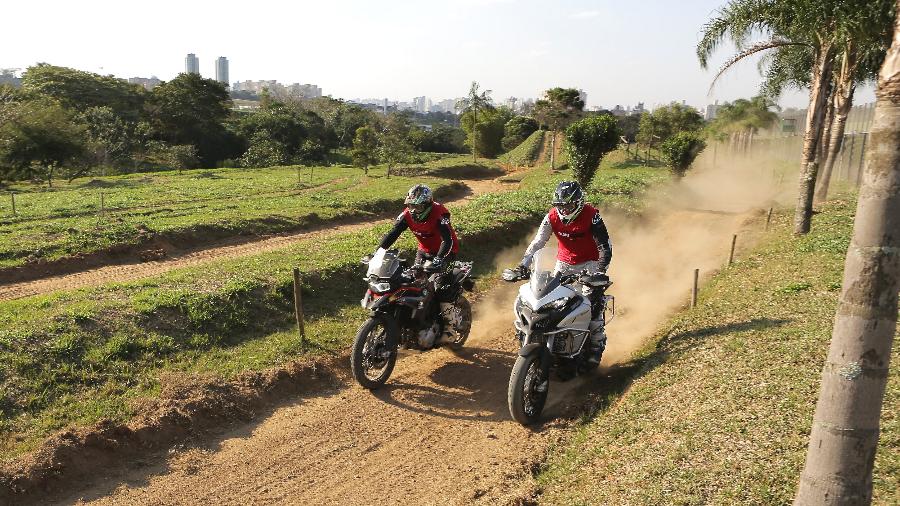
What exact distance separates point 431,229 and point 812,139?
12480mm

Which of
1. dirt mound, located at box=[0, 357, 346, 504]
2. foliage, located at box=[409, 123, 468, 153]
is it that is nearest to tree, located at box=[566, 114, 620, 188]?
dirt mound, located at box=[0, 357, 346, 504]

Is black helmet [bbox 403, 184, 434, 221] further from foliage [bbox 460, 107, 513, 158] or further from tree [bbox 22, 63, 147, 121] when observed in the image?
foliage [bbox 460, 107, 513, 158]

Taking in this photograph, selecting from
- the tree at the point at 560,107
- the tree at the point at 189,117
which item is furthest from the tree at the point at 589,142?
Answer: the tree at the point at 189,117

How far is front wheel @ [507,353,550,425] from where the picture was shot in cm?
726

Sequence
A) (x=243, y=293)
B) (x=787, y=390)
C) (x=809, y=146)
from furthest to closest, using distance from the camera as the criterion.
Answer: (x=809, y=146) → (x=243, y=293) → (x=787, y=390)

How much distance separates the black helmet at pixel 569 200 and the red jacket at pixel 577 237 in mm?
147

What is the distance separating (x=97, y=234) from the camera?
17328 mm

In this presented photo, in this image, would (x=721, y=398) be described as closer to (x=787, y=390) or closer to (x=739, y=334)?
(x=787, y=390)

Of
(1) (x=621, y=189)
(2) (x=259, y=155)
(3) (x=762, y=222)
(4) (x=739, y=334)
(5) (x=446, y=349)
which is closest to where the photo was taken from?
(4) (x=739, y=334)

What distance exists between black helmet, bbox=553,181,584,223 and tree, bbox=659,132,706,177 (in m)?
26.2

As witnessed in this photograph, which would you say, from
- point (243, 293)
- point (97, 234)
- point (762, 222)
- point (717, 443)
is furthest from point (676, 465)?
point (762, 222)

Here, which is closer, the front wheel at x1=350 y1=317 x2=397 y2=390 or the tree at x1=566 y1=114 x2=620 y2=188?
the front wheel at x1=350 y1=317 x2=397 y2=390

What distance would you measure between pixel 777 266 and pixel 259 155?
146 feet

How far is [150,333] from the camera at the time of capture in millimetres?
9594
